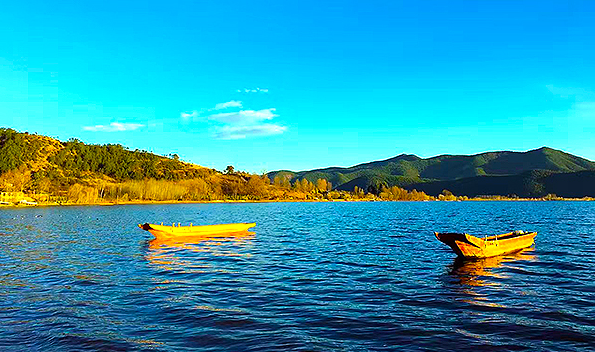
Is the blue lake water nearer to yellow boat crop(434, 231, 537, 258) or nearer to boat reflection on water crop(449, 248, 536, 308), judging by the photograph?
boat reflection on water crop(449, 248, 536, 308)

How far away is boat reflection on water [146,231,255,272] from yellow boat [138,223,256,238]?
523mm

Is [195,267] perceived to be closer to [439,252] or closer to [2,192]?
[439,252]

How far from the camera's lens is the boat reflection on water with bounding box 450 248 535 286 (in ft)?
82.8

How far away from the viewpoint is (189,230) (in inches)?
1999

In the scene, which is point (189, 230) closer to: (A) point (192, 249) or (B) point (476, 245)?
(A) point (192, 249)

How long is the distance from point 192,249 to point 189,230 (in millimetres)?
10454

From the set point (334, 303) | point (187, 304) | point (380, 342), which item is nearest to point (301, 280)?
point (334, 303)

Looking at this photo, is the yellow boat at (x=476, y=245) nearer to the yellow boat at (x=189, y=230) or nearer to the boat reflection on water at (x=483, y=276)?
the boat reflection on water at (x=483, y=276)

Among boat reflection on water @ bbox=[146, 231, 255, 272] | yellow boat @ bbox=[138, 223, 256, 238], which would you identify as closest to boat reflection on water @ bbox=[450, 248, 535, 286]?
boat reflection on water @ bbox=[146, 231, 255, 272]

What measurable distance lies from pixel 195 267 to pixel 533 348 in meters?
22.8

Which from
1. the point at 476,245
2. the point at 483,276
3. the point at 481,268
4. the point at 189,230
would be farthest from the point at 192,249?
the point at 483,276

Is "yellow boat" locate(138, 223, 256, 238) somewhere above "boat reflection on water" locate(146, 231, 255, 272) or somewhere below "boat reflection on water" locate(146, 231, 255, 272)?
above

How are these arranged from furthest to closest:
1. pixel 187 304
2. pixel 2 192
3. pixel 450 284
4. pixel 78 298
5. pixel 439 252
A: pixel 2 192
pixel 439 252
pixel 450 284
pixel 78 298
pixel 187 304

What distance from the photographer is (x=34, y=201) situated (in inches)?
7702
